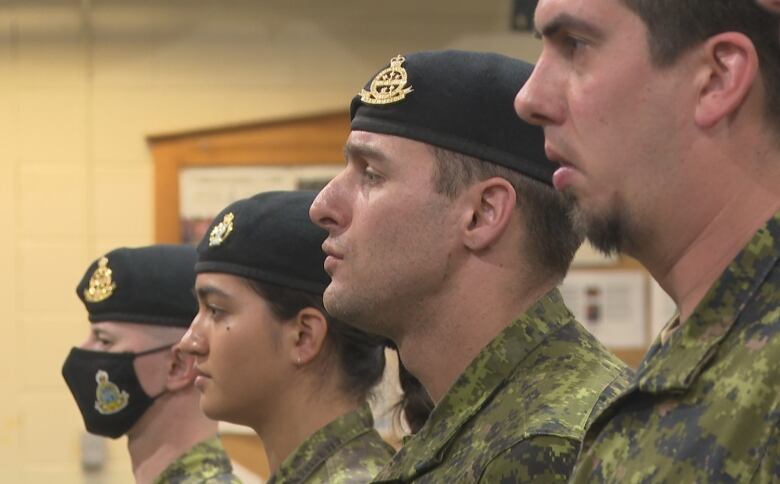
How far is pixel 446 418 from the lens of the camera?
1.74m

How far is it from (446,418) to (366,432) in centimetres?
74

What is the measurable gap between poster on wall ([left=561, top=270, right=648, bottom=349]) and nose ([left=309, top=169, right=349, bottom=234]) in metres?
3.31

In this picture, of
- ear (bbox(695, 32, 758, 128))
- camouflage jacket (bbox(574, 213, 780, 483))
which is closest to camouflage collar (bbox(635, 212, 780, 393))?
camouflage jacket (bbox(574, 213, 780, 483))

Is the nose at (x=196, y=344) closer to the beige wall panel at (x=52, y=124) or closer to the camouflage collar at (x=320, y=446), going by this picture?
the camouflage collar at (x=320, y=446)

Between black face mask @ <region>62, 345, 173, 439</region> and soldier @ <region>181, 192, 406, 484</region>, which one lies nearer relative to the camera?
soldier @ <region>181, 192, 406, 484</region>

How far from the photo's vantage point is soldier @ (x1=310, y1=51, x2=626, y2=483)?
1766 millimetres

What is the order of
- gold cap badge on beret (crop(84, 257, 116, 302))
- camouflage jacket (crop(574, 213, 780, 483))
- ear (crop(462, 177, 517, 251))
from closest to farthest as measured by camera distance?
1. camouflage jacket (crop(574, 213, 780, 483))
2. ear (crop(462, 177, 517, 251))
3. gold cap badge on beret (crop(84, 257, 116, 302))

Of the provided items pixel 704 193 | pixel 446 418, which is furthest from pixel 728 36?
pixel 446 418

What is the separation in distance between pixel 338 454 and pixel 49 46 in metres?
3.09

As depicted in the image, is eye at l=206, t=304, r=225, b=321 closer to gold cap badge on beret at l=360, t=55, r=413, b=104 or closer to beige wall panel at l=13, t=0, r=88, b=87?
gold cap badge on beret at l=360, t=55, r=413, b=104

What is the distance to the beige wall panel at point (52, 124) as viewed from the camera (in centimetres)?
504

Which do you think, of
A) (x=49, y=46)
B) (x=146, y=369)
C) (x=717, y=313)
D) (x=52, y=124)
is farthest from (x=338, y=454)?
(x=49, y=46)

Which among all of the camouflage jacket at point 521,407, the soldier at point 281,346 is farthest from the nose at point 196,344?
the camouflage jacket at point 521,407

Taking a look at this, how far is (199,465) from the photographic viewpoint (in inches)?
119
